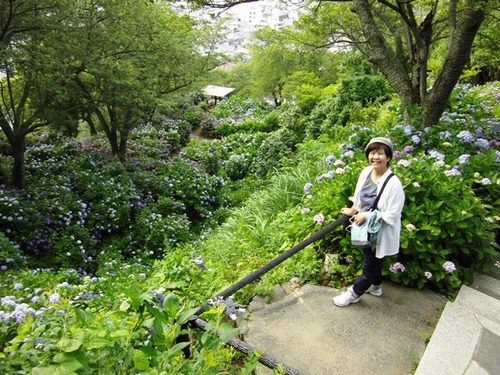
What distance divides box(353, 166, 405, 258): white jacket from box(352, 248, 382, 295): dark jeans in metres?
0.13

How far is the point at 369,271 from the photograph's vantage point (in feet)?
9.57

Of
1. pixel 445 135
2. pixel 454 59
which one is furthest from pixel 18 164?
pixel 454 59

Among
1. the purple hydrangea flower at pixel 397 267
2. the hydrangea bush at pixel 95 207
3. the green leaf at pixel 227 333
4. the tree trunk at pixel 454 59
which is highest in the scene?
the tree trunk at pixel 454 59

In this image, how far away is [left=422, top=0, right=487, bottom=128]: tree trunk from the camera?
13.2 ft

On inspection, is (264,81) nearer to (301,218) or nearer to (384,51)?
(384,51)

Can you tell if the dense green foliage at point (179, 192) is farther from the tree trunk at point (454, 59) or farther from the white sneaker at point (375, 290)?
the white sneaker at point (375, 290)

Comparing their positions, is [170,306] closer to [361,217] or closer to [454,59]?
[361,217]

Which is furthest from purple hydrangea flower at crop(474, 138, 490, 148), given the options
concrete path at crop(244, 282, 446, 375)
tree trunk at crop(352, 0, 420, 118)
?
concrete path at crop(244, 282, 446, 375)

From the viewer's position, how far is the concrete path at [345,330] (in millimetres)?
2537

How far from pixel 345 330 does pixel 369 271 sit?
0.52m

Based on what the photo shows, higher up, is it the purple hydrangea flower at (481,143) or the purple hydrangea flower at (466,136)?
the purple hydrangea flower at (466,136)

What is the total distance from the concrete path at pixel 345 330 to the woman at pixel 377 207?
0.67ft

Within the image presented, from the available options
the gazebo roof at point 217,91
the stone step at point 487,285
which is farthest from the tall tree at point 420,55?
the gazebo roof at point 217,91

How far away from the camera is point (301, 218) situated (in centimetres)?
402
